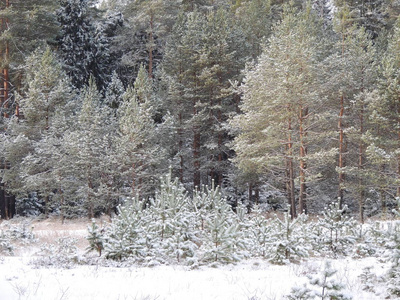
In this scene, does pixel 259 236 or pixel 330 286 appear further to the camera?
pixel 259 236

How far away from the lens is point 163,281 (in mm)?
5465

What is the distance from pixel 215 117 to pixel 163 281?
16.9 meters

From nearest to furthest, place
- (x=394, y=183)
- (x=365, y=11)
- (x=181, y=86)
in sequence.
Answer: (x=394, y=183)
(x=181, y=86)
(x=365, y=11)

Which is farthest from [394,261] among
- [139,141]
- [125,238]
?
[139,141]

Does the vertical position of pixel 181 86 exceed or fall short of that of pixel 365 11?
it falls short

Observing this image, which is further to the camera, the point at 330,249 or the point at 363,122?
the point at 363,122

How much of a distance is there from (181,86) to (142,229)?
15229mm

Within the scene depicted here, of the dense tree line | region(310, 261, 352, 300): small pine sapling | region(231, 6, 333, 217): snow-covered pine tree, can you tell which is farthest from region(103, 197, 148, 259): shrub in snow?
region(231, 6, 333, 217): snow-covered pine tree

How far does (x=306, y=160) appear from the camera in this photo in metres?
16.7

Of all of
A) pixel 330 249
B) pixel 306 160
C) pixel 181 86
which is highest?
pixel 181 86

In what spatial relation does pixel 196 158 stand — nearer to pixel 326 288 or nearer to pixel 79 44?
pixel 79 44

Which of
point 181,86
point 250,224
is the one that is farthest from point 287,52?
point 250,224

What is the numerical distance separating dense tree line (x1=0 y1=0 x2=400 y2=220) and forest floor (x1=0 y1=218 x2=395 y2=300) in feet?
32.7

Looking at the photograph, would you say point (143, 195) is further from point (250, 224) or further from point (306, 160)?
point (250, 224)
